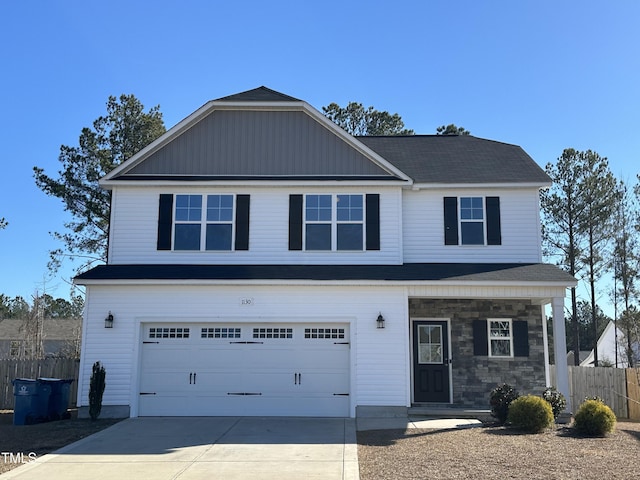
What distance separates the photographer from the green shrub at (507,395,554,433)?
1144 centimetres

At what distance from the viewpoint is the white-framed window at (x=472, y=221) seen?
1554 centimetres

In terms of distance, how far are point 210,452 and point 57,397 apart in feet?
18.9

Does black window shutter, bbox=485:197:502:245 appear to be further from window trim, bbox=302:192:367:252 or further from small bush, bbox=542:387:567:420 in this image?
small bush, bbox=542:387:567:420

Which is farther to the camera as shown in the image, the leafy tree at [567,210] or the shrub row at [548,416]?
the leafy tree at [567,210]

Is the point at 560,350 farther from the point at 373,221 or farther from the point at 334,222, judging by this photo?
the point at 334,222

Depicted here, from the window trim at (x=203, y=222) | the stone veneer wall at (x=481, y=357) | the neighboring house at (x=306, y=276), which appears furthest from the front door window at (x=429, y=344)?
the window trim at (x=203, y=222)

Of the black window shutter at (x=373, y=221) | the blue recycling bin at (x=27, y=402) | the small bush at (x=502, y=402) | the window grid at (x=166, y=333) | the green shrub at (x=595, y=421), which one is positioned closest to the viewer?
the green shrub at (x=595, y=421)

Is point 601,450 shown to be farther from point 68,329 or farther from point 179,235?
point 68,329

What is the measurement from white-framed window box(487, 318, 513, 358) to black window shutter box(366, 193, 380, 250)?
3.80 meters

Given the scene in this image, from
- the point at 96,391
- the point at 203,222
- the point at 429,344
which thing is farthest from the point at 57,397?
the point at 429,344

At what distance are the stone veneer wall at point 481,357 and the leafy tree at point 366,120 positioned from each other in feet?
56.8

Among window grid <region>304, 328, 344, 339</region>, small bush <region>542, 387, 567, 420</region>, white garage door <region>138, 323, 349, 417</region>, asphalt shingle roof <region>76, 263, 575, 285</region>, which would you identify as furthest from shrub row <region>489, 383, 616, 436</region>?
window grid <region>304, 328, 344, 339</region>

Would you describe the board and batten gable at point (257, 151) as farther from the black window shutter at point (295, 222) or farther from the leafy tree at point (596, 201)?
the leafy tree at point (596, 201)

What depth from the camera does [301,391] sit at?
14.0 meters
